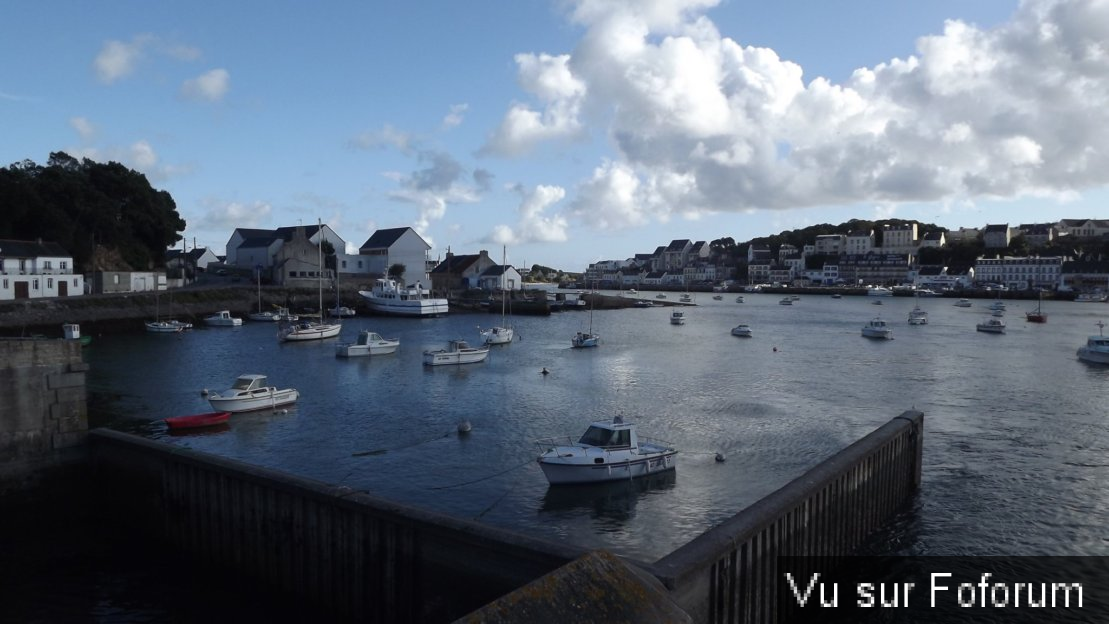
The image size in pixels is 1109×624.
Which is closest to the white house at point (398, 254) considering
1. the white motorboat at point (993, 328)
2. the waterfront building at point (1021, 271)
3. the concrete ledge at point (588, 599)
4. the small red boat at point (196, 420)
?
the white motorboat at point (993, 328)

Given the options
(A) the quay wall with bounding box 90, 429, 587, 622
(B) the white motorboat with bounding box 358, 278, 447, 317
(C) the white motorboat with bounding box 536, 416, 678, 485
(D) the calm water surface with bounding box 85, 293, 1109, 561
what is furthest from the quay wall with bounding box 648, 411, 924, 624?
(B) the white motorboat with bounding box 358, 278, 447, 317

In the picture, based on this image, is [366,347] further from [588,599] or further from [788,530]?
[588,599]

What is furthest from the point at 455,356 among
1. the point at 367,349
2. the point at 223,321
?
the point at 223,321

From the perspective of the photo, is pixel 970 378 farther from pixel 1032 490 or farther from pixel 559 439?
pixel 559 439

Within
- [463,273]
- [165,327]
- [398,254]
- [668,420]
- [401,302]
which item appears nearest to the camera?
[668,420]

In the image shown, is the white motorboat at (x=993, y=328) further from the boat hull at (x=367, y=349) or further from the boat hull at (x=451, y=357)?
the boat hull at (x=367, y=349)

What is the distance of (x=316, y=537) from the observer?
12.7 meters

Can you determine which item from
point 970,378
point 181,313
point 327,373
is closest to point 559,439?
point 327,373

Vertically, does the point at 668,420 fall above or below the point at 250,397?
below

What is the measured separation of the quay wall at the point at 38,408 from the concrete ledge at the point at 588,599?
640 inches

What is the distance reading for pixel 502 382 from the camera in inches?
1673

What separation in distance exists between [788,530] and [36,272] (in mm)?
78133

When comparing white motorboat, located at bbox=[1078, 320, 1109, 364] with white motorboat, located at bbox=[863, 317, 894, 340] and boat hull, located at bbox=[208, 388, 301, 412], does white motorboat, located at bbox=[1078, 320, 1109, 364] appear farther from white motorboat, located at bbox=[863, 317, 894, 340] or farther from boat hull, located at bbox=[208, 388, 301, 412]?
boat hull, located at bbox=[208, 388, 301, 412]

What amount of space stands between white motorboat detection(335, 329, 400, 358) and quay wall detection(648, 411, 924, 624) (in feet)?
134
